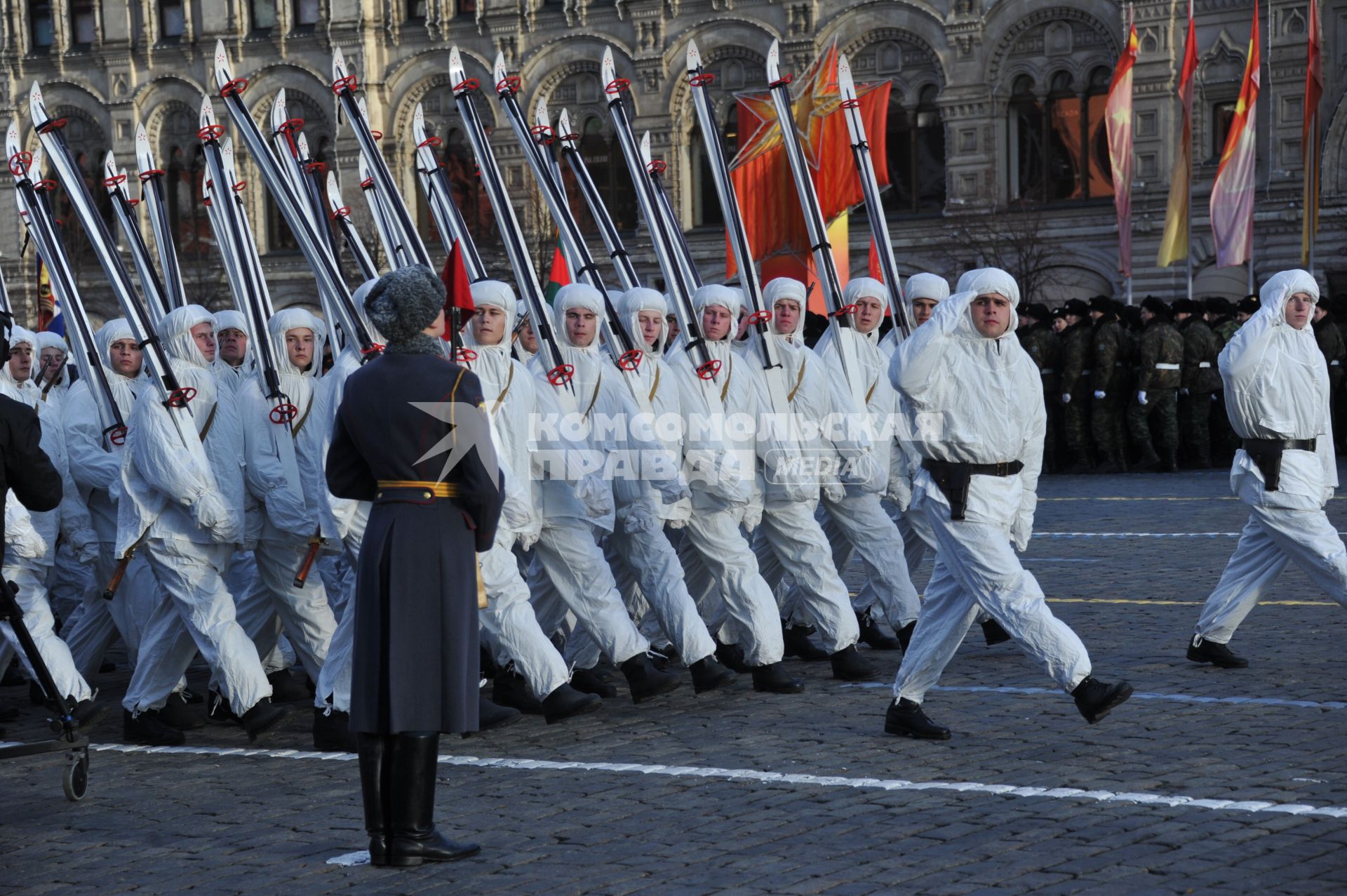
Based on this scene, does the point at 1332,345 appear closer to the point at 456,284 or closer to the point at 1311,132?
the point at 1311,132

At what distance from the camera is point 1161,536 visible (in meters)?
13.9

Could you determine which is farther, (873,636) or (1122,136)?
(1122,136)

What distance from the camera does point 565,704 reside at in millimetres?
7805

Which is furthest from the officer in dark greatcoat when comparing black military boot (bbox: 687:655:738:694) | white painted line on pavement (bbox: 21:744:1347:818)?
black military boot (bbox: 687:655:738:694)

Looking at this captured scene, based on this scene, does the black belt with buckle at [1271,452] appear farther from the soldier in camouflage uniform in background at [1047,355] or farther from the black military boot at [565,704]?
the soldier in camouflage uniform in background at [1047,355]

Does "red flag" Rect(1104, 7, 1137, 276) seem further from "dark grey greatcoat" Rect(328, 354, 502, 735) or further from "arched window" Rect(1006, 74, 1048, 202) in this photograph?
"dark grey greatcoat" Rect(328, 354, 502, 735)

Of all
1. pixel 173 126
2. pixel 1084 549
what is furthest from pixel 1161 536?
pixel 173 126

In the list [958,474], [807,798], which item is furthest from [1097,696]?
[807,798]

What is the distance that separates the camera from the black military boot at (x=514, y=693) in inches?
326

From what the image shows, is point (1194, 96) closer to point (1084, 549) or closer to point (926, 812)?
point (1084, 549)

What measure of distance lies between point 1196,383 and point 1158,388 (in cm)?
47

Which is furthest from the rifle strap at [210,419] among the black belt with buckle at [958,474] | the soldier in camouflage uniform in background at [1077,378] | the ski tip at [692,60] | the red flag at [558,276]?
the soldier in camouflage uniform in background at [1077,378]

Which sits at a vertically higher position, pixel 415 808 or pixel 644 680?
A: pixel 415 808

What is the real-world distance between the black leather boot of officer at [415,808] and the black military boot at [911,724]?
2.14 metres
